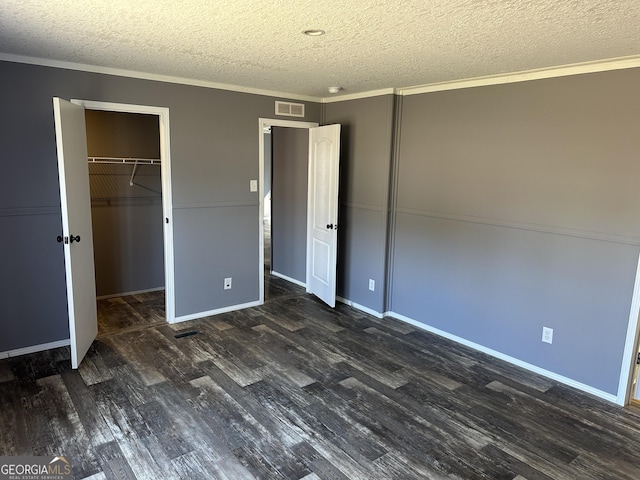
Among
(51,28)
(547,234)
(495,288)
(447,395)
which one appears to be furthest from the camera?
(495,288)

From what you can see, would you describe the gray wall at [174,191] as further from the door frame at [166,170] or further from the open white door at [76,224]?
the open white door at [76,224]

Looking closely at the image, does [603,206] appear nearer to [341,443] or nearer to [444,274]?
[444,274]

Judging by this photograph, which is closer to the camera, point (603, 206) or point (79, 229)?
point (603, 206)

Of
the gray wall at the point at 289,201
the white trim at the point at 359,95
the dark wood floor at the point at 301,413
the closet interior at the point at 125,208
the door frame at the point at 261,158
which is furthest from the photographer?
the gray wall at the point at 289,201

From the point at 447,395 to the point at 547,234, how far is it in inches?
55.9

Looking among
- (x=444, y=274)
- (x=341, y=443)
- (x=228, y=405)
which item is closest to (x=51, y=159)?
(x=228, y=405)

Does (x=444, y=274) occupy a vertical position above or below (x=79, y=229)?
below

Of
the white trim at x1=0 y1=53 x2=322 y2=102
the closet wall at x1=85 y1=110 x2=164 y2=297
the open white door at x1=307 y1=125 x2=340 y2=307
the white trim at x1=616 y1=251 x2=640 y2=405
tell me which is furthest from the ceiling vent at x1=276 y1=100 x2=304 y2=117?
the white trim at x1=616 y1=251 x2=640 y2=405

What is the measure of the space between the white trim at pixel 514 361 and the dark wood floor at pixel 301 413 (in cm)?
7

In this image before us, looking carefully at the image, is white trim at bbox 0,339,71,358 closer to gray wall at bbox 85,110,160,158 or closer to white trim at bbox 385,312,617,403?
gray wall at bbox 85,110,160,158

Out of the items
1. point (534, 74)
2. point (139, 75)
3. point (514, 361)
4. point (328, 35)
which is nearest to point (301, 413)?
point (514, 361)

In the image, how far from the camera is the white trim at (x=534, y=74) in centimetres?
276

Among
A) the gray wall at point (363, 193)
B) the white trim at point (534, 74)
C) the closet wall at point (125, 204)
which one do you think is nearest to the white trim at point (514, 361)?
the gray wall at point (363, 193)

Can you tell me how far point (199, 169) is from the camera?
4113 millimetres
